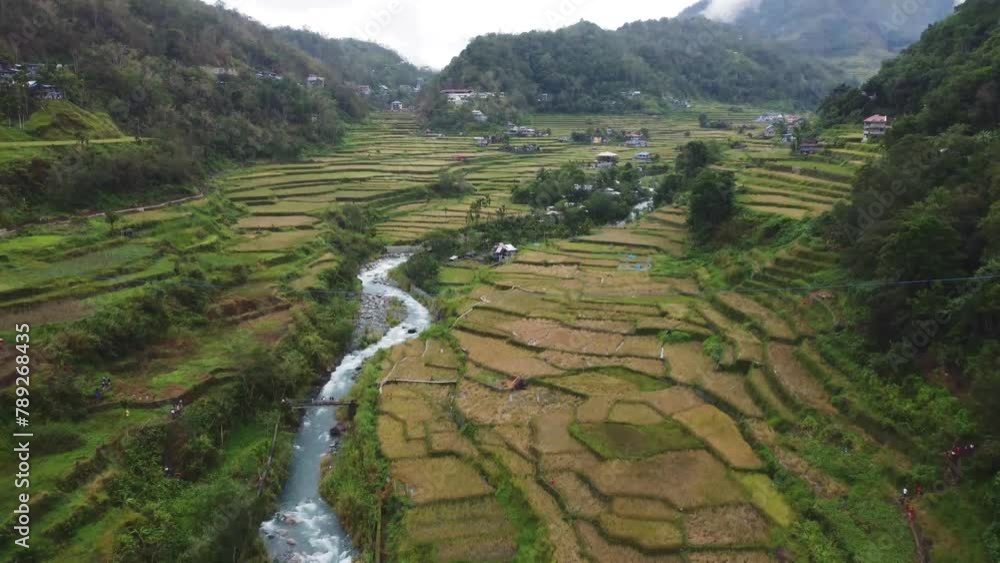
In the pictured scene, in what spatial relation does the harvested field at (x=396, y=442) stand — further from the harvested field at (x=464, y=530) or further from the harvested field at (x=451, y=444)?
the harvested field at (x=464, y=530)

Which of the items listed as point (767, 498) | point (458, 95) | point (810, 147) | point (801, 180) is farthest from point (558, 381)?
point (458, 95)

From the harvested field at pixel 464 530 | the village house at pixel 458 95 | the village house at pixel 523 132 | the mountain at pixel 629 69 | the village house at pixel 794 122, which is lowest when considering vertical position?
the harvested field at pixel 464 530

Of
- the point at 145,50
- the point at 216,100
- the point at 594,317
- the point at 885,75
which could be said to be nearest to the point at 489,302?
the point at 594,317

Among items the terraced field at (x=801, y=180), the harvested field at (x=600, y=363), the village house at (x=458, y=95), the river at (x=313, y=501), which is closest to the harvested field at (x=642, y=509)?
the harvested field at (x=600, y=363)

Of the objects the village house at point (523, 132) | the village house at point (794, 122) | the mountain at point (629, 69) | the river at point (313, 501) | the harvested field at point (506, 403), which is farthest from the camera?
the mountain at point (629, 69)

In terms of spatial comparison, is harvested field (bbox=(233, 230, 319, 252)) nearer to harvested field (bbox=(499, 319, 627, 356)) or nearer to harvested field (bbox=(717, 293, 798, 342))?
harvested field (bbox=(499, 319, 627, 356))

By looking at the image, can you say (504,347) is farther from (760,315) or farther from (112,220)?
(112,220)

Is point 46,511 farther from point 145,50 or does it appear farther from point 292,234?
point 145,50
